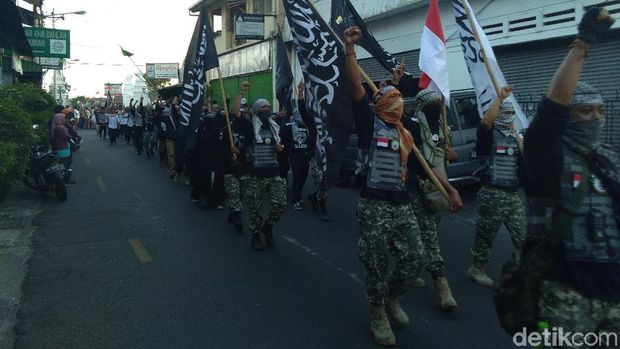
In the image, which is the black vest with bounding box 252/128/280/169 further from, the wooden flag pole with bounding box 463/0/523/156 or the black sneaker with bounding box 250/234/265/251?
the wooden flag pole with bounding box 463/0/523/156

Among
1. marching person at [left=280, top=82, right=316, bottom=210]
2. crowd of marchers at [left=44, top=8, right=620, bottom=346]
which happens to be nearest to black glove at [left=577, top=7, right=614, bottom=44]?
crowd of marchers at [left=44, top=8, right=620, bottom=346]

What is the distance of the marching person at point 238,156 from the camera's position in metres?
7.30

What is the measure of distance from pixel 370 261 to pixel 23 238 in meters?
5.86

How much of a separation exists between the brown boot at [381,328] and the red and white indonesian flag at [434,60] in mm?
2492

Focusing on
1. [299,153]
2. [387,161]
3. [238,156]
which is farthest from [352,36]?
[299,153]

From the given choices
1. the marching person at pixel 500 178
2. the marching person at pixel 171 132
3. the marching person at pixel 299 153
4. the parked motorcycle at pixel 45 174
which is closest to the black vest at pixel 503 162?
the marching person at pixel 500 178

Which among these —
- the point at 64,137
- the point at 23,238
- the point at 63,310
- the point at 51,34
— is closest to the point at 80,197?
the point at 64,137

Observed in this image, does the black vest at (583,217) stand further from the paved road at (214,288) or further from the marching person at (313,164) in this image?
the marching person at (313,164)

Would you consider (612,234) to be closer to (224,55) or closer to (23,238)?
(23,238)

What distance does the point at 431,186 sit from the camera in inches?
190

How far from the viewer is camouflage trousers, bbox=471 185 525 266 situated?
5234 mm

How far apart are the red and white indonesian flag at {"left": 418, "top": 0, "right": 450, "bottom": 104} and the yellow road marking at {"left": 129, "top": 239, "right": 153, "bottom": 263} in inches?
150

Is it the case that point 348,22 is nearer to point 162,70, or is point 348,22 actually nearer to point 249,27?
point 249,27

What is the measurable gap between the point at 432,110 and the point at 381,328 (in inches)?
83.2
